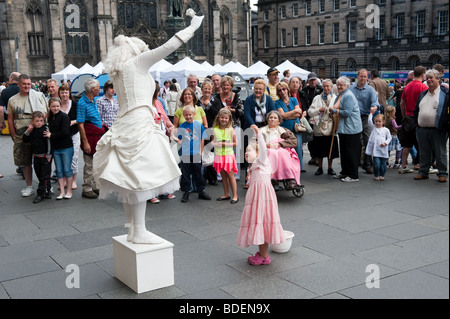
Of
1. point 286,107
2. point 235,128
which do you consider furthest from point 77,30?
point 286,107

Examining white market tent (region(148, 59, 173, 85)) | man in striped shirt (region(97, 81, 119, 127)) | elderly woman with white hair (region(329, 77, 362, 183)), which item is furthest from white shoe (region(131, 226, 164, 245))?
white market tent (region(148, 59, 173, 85))

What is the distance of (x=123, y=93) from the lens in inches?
182

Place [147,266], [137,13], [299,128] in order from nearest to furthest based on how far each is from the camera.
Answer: [147,266]
[299,128]
[137,13]

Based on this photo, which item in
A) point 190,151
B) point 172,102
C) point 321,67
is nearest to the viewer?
point 190,151

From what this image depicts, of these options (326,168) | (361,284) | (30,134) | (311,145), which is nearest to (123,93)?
(361,284)

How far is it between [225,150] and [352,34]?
5165 centimetres

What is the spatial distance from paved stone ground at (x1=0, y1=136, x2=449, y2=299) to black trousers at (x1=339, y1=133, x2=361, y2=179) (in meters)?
0.57

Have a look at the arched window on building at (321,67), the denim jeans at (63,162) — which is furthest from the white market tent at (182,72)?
the arched window on building at (321,67)

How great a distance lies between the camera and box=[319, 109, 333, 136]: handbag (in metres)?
9.75

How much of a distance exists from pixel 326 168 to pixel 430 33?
4280cm

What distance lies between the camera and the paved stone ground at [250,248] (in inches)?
176

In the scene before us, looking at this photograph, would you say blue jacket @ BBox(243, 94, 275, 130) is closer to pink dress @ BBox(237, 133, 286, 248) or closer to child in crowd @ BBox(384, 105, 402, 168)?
child in crowd @ BBox(384, 105, 402, 168)

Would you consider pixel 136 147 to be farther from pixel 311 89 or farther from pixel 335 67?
pixel 335 67

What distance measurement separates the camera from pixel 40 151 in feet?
27.1
